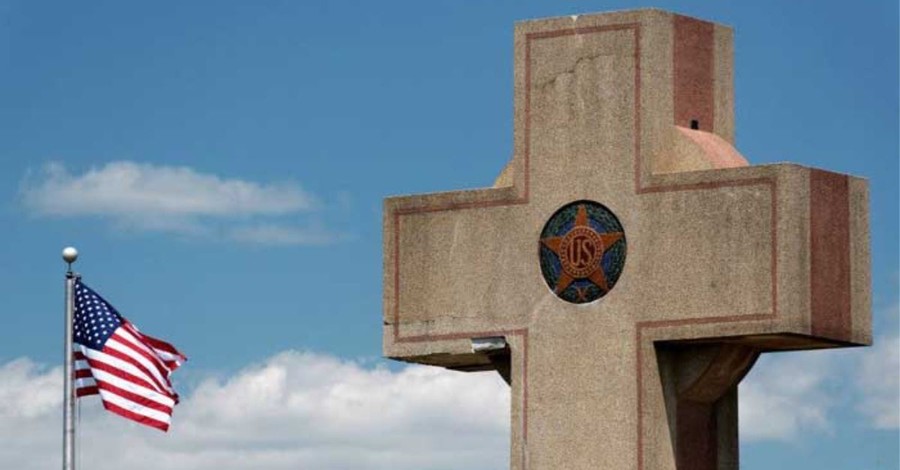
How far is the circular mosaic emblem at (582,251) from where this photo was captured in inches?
1662

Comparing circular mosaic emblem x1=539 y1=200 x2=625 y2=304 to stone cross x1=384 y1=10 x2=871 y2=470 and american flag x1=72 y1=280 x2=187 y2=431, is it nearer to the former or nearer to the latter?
stone cross x1=384 y1=10 x2=871 y2=470

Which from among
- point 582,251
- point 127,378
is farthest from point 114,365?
point 582,251

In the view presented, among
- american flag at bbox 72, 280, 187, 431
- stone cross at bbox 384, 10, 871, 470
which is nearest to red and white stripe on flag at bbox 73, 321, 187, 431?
american flag at bbox 72, 280, 187, 431

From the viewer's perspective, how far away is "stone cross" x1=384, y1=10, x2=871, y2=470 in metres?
41.2

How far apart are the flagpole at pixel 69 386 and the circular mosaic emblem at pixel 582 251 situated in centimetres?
758

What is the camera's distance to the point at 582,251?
42.5 m

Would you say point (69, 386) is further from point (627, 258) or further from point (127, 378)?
point (627, 258)

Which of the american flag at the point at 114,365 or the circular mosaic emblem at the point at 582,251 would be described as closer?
the american flag at the point at 114,365

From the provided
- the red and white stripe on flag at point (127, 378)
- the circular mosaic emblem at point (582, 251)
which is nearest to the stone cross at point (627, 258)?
the circular mosaic emblem at point (582, 251)

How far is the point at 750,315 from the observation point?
134ft

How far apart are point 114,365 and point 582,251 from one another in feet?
24.0

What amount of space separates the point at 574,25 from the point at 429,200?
312 centimetres

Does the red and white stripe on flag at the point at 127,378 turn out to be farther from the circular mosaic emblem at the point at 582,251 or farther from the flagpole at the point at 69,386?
the circular mosaic emblem at the point at 582,251

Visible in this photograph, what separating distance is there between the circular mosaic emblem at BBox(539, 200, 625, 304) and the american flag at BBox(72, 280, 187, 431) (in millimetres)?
6556
